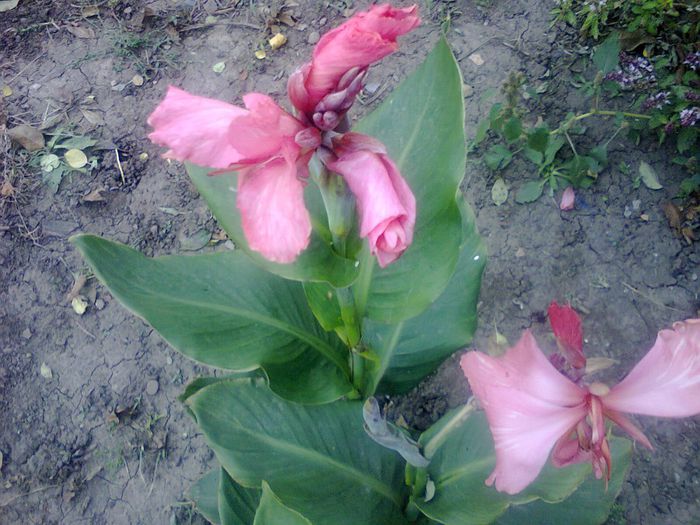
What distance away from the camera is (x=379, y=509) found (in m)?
1.24

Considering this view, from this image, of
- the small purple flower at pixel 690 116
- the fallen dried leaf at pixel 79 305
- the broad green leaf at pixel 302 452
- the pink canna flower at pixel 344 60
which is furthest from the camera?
the fallen dried leaf at pixel 79 305

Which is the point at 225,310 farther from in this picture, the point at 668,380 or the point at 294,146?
the point at 668,380

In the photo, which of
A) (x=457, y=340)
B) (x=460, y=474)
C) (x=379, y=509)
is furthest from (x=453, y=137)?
(x=379, y=509)

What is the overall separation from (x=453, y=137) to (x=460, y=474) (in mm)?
692

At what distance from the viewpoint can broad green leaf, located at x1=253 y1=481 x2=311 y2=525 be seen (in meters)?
0.80

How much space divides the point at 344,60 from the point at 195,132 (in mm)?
155

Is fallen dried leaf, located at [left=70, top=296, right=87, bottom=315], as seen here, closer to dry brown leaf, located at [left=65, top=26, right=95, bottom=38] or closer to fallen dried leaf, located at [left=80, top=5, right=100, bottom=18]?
dry brown leaf, located at [left=65, top=26, right=95, bottom=38]

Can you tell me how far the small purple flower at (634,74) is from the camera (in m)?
1.77

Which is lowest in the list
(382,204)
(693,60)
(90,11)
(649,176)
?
(649,176)

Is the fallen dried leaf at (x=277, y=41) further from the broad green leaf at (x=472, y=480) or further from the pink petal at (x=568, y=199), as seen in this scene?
the broad green leaf at (x=472, y=480)

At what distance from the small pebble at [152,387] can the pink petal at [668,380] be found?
145 centimetres

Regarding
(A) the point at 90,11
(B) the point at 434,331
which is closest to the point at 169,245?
(B) the point at 434,331

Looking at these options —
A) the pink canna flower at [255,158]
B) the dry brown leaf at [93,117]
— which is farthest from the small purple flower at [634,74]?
the dry brown leaf at [93,117]

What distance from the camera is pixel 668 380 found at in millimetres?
630
